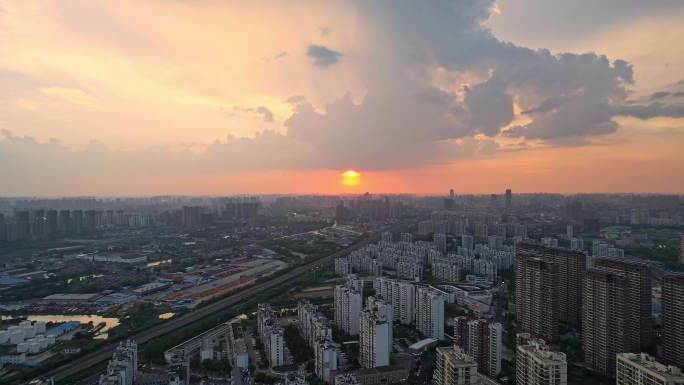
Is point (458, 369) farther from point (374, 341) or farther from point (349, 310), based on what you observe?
point (349, 310)

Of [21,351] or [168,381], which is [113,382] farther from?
[21,351]

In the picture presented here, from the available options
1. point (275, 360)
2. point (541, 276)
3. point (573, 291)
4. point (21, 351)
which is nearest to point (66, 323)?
point (21, 351)

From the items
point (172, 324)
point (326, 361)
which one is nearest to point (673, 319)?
point (326, 361)

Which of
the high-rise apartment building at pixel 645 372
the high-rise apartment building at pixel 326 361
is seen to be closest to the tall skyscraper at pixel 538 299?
the high-rise apartment building at pixel 645 372

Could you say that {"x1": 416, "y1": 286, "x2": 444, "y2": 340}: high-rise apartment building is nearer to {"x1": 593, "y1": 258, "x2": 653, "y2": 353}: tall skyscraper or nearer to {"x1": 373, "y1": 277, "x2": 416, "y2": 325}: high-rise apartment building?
{"x1": 373, "y1": 277, "x2": 416, "y2": 325}: high-rise apartment building

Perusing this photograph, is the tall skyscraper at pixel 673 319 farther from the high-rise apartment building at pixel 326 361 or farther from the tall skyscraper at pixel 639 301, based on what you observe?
the high-rise apartment building at pixel 326 361

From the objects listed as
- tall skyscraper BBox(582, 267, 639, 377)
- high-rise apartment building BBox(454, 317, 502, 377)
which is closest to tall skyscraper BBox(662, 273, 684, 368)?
tall skyscraper BBox(582, 267, 639, 377)
